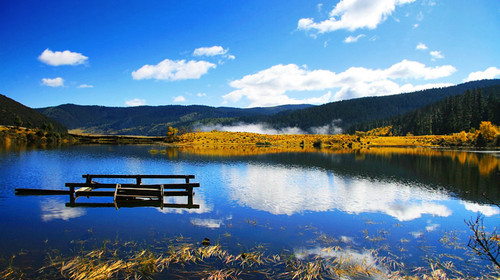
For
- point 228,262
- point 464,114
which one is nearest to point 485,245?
point 228,262

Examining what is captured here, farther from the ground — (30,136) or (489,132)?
(30,136)

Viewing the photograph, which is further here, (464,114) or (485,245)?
(464,114)

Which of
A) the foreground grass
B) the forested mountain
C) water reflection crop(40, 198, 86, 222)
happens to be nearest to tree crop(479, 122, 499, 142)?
the forested mountain

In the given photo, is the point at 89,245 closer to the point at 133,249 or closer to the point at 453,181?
the point at 133,249

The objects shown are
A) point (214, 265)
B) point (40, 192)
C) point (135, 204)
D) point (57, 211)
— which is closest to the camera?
point (214, 265)

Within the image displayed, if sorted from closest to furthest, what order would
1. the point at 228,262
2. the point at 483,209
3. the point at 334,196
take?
1. the point at 228,262
2. the point at 483,209
3. the point at 334,196

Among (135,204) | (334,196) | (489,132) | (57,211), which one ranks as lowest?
(334,196)

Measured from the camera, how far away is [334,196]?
32.0 metres

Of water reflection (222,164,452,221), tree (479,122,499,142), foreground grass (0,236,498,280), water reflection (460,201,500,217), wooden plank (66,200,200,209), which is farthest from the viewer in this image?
tree (479,122,499,142)

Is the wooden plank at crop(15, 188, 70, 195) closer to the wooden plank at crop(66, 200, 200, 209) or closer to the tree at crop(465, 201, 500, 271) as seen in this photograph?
the wooden plank at crop(66, 200, 200, 209)

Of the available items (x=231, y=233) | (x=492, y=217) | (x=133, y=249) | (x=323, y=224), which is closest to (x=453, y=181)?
(x=492, y=217)

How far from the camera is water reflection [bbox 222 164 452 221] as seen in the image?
2647 cm

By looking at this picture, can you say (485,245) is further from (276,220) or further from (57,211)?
(57,211)

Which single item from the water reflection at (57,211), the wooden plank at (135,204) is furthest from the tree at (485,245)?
the water reflection at (57,211)
